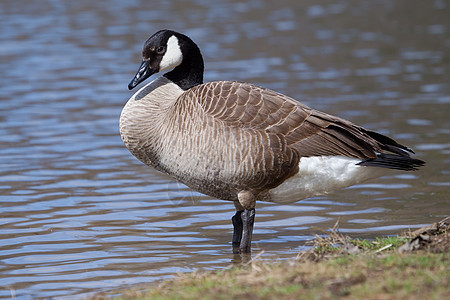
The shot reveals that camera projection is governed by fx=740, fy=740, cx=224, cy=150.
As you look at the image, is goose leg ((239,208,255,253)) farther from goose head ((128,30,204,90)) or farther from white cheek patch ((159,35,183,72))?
white cheek patch ((159,35,183,72))

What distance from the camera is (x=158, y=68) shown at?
7570 millimetres

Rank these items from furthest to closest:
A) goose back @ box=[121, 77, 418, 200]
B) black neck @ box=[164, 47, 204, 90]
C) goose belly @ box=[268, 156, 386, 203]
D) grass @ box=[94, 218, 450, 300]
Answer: black neck @ box=[164, 47, 204, 90] < goose belly @ box=[268, 156, 386, 203] < goose back @ box=[121, 77, 418, 200] < grass @ box=[94, 218, 450, 300]

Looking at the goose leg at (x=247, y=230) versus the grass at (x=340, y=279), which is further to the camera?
the goose leg at (x=247, y=230)

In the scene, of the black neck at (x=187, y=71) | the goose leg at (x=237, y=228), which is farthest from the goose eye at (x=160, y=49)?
the goose leg at (x=237, y=228)

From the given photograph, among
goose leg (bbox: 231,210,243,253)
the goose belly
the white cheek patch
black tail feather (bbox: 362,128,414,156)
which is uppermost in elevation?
the white cheek patch

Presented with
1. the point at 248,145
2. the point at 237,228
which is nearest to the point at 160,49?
the point at 248,145

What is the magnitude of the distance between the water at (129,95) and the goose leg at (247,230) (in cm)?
17

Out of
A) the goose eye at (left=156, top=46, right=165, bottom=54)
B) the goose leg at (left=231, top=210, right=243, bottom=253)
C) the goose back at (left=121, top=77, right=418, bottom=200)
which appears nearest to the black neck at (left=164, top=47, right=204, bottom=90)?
the goose eye at (left=156, top=46, right=165, bottom=54)

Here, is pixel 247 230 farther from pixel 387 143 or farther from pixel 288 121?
pixel 387 143

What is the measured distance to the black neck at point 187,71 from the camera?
7.56 meters

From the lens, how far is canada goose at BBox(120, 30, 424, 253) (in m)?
6.68

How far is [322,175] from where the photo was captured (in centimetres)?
696

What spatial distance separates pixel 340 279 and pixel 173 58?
347cm

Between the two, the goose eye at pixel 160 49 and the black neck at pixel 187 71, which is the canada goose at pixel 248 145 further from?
A: the goose eye at pixel 160 49
